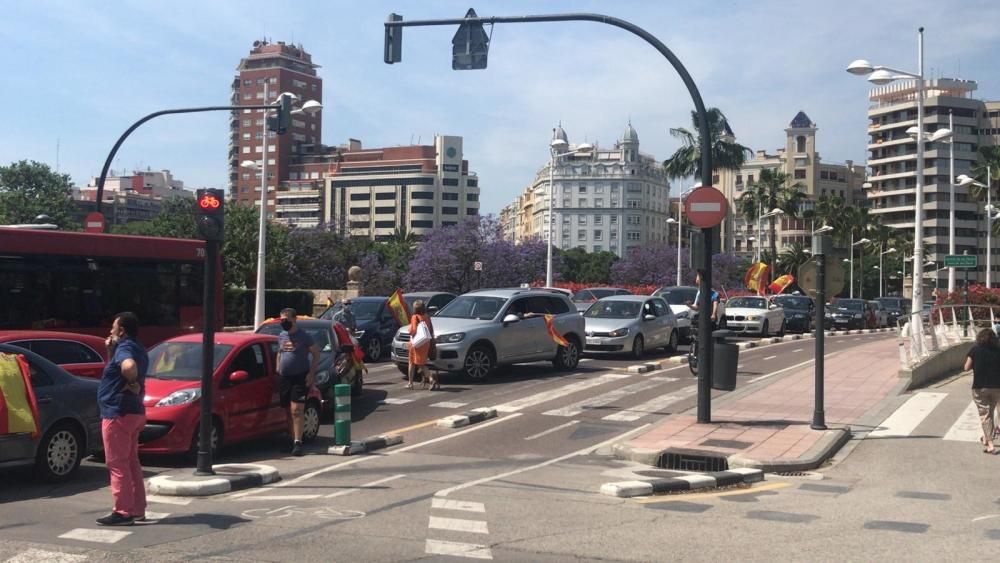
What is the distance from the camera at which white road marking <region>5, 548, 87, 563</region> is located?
23.0ft

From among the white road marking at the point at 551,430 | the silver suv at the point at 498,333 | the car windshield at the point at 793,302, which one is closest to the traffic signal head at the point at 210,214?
the white road marking at the point at 551,430

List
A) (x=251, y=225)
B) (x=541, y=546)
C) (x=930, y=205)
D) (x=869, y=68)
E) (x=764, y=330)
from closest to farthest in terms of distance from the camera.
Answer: (x=541, y=546) < (x=869, y=68) < (x=764, y=330) < (x=251, y=225) < (x=930, y=205)

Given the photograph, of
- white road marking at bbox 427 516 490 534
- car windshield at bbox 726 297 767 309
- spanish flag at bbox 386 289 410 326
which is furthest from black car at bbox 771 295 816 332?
white road marking at bbox 427 516 490 534

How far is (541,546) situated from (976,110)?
121920mm

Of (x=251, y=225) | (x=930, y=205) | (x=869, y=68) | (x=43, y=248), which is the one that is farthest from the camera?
(x=930, y=205)

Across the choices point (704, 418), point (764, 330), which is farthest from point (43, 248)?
point (764, 330)

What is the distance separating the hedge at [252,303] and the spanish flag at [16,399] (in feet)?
91.3

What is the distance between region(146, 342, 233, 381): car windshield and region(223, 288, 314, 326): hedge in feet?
82.2

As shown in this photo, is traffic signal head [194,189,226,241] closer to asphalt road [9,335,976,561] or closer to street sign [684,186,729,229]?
asphalt road [9,335,976,561]

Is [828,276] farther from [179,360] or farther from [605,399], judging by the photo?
[179,360]

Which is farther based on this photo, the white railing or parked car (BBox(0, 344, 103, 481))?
the white railing

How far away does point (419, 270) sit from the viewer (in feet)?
180

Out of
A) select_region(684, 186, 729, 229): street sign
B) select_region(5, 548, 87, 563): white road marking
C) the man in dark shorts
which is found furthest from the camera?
select_region(684, 186, 729, 229): street sign

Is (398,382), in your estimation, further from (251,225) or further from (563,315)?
(251,225)
